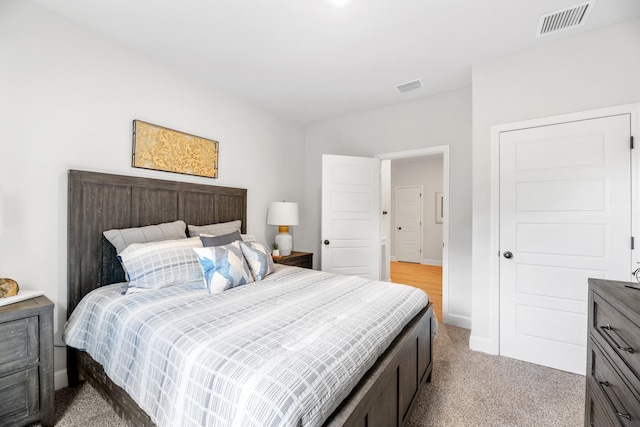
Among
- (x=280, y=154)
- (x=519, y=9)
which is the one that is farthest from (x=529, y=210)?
(x=280, y=154)

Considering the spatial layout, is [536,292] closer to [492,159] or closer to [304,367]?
[492,159]

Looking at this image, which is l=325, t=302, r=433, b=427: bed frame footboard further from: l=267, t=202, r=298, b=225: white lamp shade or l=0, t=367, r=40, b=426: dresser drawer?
l=267, t=202, r=298, b=225: white lamp shade

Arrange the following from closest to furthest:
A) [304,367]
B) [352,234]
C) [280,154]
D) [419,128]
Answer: [304,367], [419,128], [352,234], [280,154]

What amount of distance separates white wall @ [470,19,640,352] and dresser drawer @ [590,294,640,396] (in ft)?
4.58

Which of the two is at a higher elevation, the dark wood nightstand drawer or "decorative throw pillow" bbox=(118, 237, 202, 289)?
"decorative throw pillow" bbox=(118, 237, 202, 289)

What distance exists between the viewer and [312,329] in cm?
127

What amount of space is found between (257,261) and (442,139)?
2602 mm

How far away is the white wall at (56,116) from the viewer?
5.87 feet

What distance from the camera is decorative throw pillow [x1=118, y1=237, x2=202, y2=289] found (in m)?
1.85

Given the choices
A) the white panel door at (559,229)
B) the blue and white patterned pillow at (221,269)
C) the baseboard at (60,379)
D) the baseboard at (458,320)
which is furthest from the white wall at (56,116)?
the baseboard at (458,320)

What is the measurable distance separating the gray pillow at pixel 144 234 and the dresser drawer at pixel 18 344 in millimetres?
681

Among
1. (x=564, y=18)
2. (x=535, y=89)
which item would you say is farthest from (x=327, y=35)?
(x=535, y=89)

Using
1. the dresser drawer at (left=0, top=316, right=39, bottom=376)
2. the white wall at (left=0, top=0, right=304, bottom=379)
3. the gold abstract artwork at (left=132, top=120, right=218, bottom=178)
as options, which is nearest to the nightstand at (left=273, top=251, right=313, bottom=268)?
the gold abstract artwork at (left=132, top=120, right=218, bottom=178)

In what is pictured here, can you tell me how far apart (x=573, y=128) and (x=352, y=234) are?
7.91 feet
